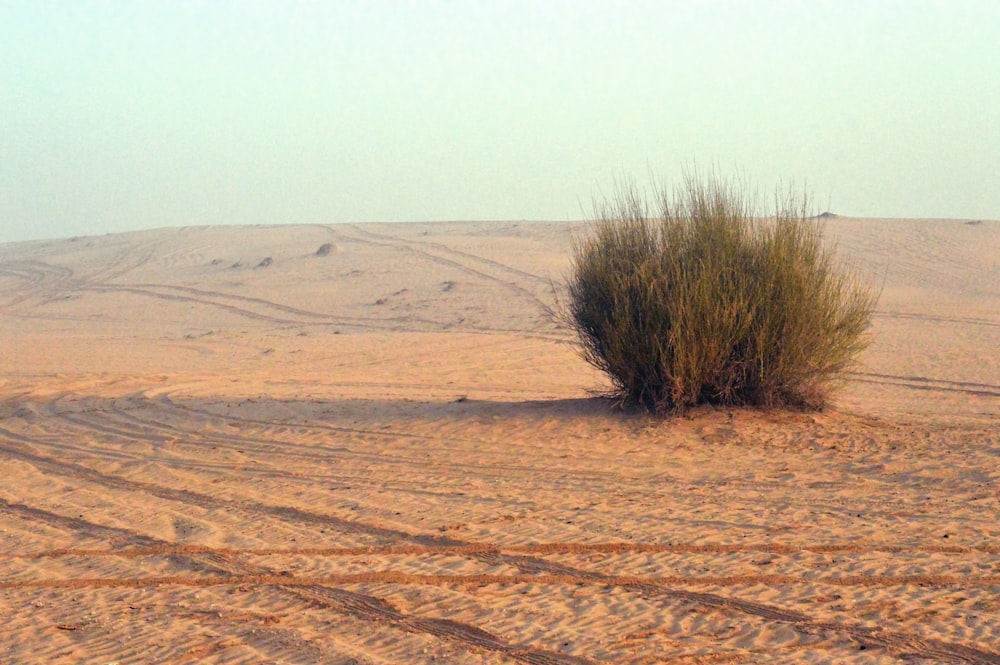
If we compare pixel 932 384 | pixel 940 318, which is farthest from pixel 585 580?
pixel 940 318

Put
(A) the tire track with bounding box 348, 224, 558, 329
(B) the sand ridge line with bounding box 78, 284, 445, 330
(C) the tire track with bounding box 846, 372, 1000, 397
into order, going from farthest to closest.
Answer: (A) the tire track with bounding box 348, 224, 558, 329, (B) the sand ridge line with bounding box 78, 284, 445, 330, (C) the tire track with bounding box 846, 372, 1000, 397

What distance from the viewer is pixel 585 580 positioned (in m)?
6.11

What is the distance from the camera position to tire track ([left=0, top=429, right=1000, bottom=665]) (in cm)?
480

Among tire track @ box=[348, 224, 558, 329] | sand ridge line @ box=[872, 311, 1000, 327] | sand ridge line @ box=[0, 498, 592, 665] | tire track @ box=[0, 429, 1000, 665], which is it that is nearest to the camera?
tire track @ box=[0, 429, 1000, 665]

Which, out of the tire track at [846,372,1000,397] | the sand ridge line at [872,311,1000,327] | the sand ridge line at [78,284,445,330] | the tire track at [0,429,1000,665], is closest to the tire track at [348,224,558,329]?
the sand ridge line at [78,284,445,330]

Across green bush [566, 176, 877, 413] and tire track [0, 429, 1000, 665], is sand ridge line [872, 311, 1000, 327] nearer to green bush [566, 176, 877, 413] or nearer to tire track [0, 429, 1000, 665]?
green bush [566, 176, 877, 413]

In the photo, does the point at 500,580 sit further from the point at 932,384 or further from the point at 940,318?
the point at 940,318

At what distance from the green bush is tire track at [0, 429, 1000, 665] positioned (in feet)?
15.8

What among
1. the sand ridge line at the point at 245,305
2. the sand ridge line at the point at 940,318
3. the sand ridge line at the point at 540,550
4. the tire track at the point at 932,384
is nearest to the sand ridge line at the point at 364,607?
the sand ridge line at the point at 540,550

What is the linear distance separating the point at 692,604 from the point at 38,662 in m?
3.43

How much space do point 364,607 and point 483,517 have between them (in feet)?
7.50

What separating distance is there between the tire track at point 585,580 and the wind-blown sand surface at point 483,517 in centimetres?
2

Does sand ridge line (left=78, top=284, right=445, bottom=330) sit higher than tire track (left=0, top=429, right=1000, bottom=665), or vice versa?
sand ridge line (left=78, top=284, right=445, bottom=330)

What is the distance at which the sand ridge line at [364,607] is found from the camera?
494cm
